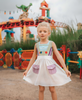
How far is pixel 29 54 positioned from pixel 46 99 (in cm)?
396

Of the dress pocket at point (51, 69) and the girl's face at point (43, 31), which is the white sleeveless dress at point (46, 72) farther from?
the girl's face at point (43, 31)

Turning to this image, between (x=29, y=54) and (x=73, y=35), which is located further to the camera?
(x=29, y=54)

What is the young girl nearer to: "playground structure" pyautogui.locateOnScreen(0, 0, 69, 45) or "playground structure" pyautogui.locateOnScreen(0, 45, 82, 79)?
"playground structure" pyautogui.locateOnScreen(0, 45, 82, 79)

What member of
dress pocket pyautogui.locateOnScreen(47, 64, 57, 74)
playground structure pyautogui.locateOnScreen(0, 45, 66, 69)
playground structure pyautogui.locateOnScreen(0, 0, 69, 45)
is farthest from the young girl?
playground structure pyautogui.locateOnScreen(0, 0, 69, 45)

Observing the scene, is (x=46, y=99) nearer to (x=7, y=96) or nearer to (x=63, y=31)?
(x=7, y=96)

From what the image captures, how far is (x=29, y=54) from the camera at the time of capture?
6137mm

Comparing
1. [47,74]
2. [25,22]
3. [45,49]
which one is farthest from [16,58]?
[25,22]

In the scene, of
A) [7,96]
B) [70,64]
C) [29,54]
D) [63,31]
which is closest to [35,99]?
[7,96]

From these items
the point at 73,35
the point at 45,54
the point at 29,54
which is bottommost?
the point at 29,54

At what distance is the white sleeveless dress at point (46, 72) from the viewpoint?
1657mm

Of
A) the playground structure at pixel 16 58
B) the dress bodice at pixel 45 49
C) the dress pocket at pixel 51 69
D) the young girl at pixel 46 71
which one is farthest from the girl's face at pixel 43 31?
the playground structure at pixel 16 58

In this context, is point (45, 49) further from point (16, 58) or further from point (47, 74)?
point (16, 58)

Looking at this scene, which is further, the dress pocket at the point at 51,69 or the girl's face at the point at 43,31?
the girl's face at the point at 43,31

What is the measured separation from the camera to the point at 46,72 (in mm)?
1672
